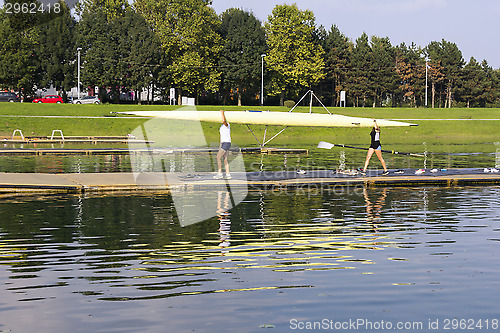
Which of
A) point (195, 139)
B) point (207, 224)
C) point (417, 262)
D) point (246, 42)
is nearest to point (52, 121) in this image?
point (195, 139)

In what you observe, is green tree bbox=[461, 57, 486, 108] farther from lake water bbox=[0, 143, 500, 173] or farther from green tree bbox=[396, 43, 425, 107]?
lake water bbox=[0, 143, 500, 173]

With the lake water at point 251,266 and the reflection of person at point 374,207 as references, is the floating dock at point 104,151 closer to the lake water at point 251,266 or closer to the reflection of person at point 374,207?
the reflection of person at point 374,207

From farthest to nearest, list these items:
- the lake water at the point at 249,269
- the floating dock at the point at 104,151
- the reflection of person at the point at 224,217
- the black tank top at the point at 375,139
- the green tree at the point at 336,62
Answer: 1. the green tree at the point at 336,62
2. the floating dock at the point at 104,151
3. the black tank top at the point at 375,139
4. the reflection of person at the point at 224,217
5. the lake water at the point at 249,269

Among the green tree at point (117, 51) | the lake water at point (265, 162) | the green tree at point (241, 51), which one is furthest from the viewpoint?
the green tree at point (241, 51)

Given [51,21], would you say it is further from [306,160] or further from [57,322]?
[57,322]

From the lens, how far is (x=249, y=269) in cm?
1258

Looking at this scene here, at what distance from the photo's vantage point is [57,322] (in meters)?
9.46

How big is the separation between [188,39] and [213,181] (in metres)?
78.3

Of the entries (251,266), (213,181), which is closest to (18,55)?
(213,181)

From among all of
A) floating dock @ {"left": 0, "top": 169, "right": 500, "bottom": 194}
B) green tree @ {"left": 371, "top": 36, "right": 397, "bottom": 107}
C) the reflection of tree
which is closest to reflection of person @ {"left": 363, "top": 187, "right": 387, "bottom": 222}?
the reflection of tree

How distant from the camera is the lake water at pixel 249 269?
970 cm

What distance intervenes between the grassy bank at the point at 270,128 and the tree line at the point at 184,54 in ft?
47.1

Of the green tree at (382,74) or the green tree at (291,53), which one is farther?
the green tree at (382,74)

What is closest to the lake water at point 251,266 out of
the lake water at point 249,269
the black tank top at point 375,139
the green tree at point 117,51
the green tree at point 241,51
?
the lake water at point 249,269
